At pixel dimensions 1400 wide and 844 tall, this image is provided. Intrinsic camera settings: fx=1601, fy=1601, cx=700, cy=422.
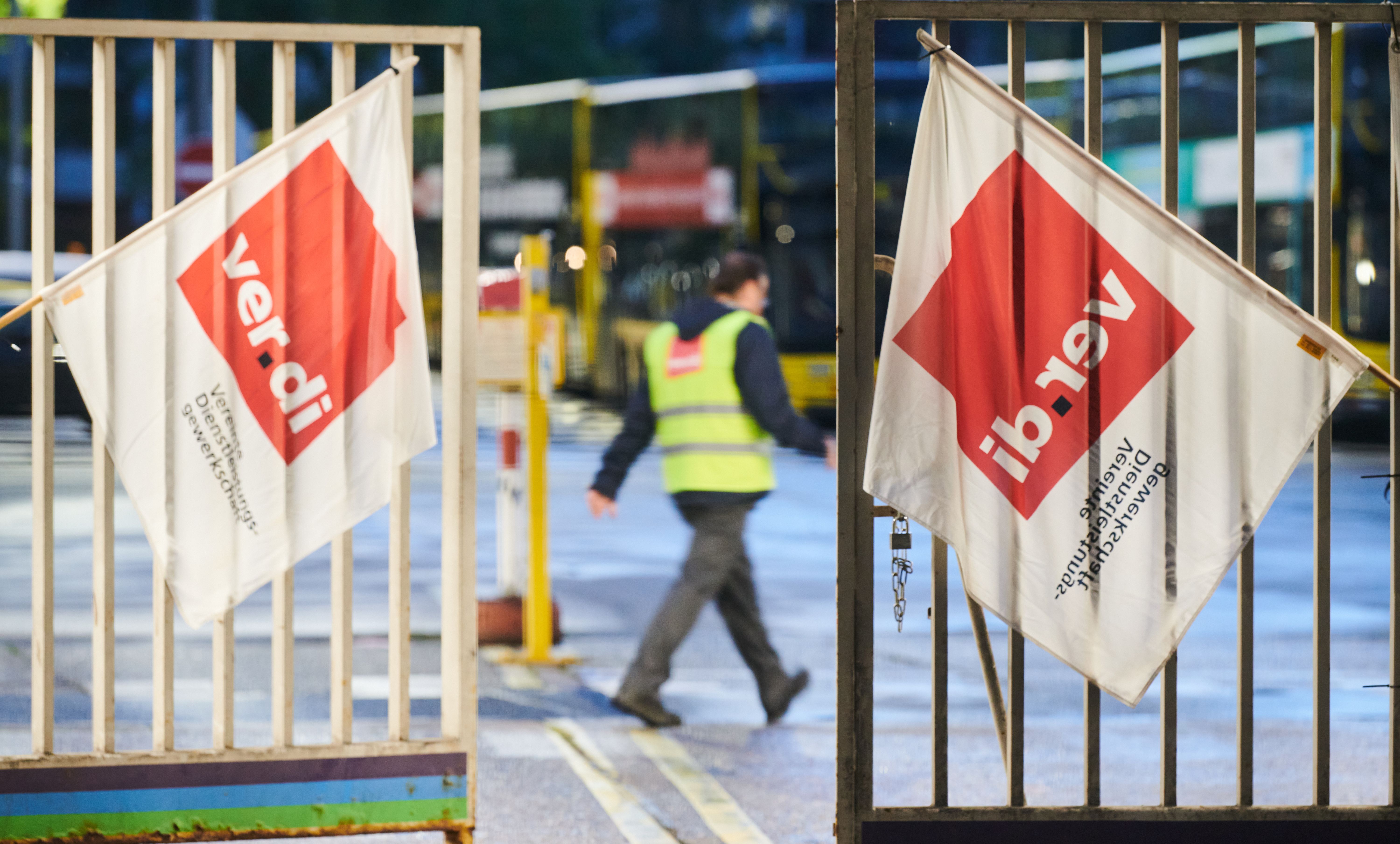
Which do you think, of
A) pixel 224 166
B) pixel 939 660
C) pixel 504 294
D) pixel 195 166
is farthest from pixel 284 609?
pixel 195 166

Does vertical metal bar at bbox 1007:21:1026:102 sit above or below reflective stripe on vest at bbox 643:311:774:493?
above

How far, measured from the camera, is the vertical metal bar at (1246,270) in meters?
3.84

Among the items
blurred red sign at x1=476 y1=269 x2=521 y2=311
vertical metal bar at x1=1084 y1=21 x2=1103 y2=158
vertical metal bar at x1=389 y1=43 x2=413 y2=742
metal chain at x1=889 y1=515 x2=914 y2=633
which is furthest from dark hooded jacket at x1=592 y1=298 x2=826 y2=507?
vertical metal bar at x1=1084 y1=21 x2=1103 y2=158

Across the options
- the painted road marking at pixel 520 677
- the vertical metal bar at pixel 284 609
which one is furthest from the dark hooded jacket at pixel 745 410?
the vertical metal bar at pixel 284 609

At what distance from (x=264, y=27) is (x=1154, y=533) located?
253 cm

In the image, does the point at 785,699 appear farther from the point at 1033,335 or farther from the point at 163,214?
the point at 163,214

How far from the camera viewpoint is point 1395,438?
3.98m

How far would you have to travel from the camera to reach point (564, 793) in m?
5.52

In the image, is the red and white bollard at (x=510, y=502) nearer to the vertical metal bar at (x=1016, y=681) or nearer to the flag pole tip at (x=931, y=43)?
the vertical metal bar at (x=1016, y=681)

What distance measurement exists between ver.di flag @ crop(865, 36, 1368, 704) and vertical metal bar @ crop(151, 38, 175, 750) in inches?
73.2

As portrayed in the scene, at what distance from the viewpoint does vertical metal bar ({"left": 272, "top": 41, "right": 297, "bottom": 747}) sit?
13.6ft

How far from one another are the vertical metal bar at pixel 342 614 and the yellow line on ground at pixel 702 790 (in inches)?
55.0

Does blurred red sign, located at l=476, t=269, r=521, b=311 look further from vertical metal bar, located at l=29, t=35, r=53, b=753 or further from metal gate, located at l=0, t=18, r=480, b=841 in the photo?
vertical metal bar, located at l=29, t=35, r=53, b=753

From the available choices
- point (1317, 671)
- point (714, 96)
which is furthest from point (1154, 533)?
point (714, 96)
